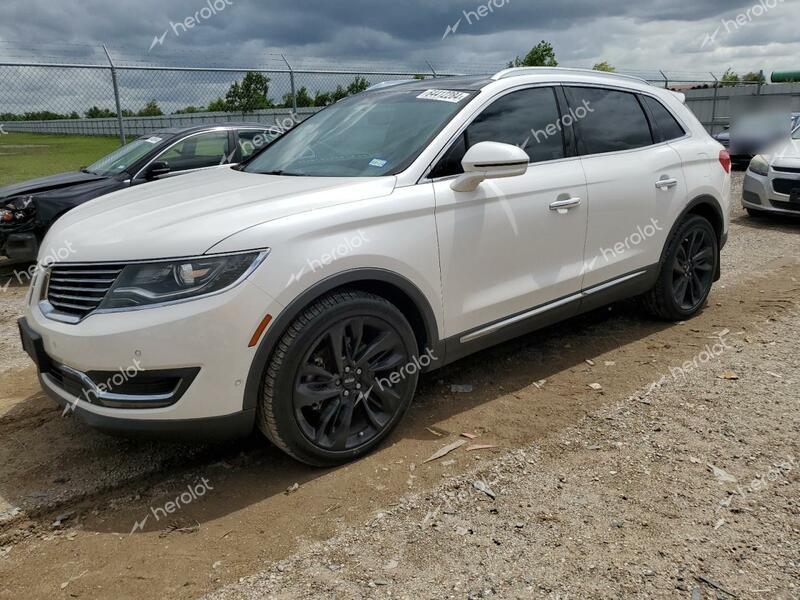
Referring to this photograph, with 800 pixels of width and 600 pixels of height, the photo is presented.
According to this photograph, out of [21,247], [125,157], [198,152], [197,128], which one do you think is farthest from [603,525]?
[125,157]

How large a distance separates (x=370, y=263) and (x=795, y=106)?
20406 millimetres

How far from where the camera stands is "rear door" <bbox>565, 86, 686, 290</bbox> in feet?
13.4

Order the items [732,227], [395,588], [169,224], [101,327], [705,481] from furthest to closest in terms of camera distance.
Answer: [732,227], [705,481], [169,224], [101,327], [395,588]

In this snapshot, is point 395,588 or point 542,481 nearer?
point 395,588

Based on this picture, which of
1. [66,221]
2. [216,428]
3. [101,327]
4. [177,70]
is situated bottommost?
[216,428]

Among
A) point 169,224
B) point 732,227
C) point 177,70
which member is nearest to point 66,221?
point 169,224

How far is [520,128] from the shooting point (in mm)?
3756

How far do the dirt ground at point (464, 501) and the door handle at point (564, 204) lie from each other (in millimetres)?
1095

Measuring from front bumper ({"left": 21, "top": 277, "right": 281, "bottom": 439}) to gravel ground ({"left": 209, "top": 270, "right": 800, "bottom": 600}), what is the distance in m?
0.69

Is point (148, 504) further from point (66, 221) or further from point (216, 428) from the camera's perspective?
point (66, 221)

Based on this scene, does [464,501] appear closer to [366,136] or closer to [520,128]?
[366,136]

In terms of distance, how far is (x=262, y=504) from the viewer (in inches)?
112

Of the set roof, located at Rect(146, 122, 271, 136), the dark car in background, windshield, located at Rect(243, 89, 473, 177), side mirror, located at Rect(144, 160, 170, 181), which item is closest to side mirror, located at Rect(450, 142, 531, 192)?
windshield, located at Rect(243, 89, 473, 177)
